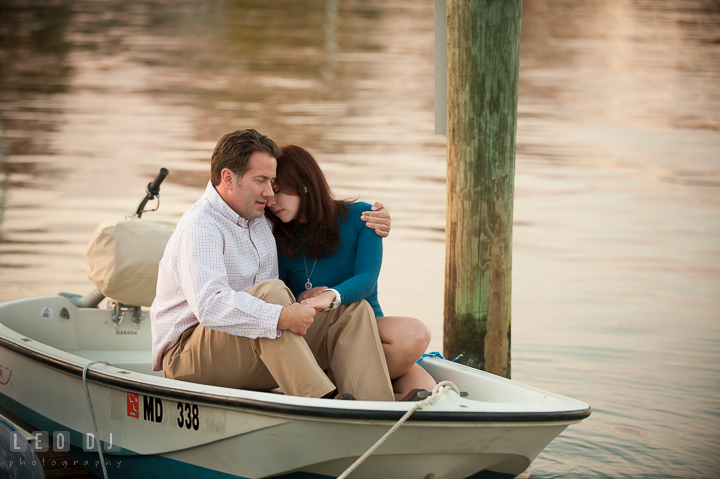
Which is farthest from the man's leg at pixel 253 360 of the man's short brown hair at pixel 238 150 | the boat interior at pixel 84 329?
the boat interior at pixel 84 329

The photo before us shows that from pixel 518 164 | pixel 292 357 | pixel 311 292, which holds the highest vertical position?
pixel 311 292

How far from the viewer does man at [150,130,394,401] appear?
3.20m

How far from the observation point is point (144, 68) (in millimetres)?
20984

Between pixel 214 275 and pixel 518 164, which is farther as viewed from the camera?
pixel 518 164

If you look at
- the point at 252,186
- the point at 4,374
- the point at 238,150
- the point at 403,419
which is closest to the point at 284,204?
the point at 252,186

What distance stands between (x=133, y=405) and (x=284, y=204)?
40.4 inches

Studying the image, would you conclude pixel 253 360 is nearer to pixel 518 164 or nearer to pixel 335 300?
pixel 335 300

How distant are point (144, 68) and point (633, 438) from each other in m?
18.4

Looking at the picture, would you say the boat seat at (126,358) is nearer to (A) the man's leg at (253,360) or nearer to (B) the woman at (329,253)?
(A) the man's leg at (253,360)

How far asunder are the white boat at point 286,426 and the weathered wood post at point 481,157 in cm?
50

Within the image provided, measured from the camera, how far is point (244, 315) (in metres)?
3.17

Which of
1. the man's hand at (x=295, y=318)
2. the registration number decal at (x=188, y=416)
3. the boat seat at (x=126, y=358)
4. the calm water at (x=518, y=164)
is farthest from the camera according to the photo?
the calm water at (x=518, y=164)

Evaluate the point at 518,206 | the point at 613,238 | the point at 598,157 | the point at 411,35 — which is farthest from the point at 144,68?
the point at 613,238

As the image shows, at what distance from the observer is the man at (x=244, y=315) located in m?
3.20
